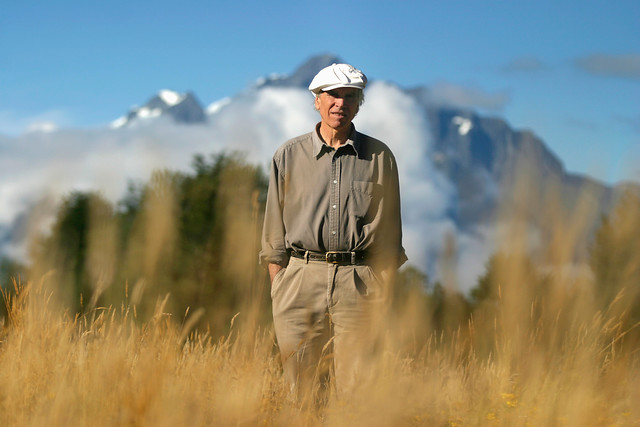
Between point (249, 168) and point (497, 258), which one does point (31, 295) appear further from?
point (497, 258)

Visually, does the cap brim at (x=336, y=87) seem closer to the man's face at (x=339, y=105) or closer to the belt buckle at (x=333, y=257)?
the man's face at (x=339, y=105)

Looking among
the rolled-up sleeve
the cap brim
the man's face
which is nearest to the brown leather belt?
the rolled-up sleeve

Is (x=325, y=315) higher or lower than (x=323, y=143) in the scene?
lower

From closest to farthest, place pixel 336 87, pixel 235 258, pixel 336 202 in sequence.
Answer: pixel 235 258
pixel 336 87
pixel 336 202

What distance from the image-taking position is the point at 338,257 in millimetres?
3344

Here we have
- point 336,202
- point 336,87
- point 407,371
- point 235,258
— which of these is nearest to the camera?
point 235,258

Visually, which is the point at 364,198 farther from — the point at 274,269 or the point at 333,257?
the point at 274,269

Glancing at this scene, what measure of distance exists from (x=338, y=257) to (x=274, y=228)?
39 cm

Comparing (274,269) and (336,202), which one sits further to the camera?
(274,269)

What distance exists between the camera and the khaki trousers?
10.7 feet

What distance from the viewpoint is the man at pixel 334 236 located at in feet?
10.9

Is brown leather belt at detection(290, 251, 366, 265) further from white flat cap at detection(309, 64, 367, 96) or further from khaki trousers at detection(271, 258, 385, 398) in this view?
white flat cap at detection(309, 64, 367, 96)

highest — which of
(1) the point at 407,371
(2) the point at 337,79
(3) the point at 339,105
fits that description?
(2) the point at 337,79

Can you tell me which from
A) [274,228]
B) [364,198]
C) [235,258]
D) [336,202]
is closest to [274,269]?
[274,228]
